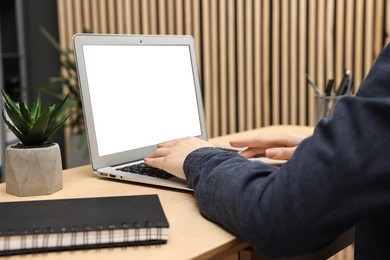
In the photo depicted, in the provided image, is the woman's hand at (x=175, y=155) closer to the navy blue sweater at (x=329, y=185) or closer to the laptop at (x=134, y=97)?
the laptop at (x=134, y=97)

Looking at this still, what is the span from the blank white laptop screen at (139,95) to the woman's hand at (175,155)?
0.18 meters

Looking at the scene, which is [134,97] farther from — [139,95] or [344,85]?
[344,85]

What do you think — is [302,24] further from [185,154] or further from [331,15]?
[185,154]

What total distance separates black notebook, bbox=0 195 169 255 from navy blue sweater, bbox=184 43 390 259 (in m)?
0.14

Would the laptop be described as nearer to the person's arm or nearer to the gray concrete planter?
the gray concrete planter

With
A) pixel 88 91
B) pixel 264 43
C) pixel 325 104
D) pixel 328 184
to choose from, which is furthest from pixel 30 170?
pixel 264 43

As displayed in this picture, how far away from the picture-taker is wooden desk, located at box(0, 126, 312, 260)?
0.80 meters

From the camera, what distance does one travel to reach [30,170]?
3.66 feet

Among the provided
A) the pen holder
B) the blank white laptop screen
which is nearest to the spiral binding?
the blank white laptop screen

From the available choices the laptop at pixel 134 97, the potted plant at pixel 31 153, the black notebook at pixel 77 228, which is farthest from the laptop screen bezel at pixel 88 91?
the black notebook at pixel 77 228

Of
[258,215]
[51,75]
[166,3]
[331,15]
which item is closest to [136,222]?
[258,215]

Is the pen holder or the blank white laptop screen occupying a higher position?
the blank white laptop screen

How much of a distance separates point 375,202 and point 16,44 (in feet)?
13.5

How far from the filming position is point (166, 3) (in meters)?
3.92
